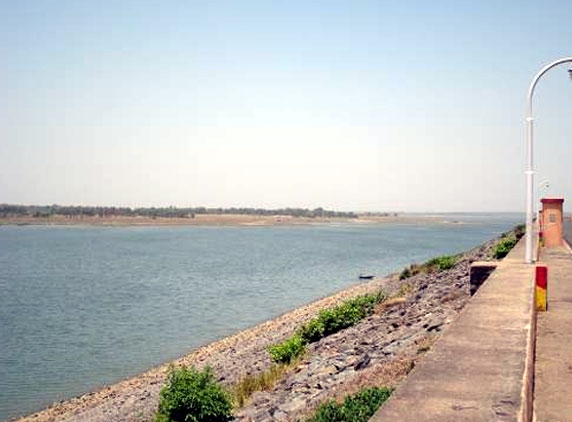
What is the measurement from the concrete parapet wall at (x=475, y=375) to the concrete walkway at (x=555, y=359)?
58cm

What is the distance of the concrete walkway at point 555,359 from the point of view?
5.82 metres

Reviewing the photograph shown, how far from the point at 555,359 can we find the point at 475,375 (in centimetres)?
342

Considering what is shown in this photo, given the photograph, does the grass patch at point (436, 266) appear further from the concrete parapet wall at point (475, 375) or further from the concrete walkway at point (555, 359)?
the concrete parapet wall at point (475, 375)

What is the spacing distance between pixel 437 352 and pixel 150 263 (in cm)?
5875

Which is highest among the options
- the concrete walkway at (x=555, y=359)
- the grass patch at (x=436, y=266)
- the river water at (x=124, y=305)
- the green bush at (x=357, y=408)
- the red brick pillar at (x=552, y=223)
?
the red brick pillar at (x=552, y=223)

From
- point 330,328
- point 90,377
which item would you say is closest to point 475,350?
point 330,328

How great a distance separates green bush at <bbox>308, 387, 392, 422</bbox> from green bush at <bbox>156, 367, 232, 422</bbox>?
164 inches

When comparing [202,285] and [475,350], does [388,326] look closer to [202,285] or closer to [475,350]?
[475,350]

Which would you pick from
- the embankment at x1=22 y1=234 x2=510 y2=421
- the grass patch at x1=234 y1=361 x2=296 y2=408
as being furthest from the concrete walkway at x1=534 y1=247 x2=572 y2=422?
the grass patch at x1=234 y1=361 x2=296 y2=408

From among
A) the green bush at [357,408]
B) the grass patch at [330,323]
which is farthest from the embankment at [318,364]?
the green bush at [357,408]

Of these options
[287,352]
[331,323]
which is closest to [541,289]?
[287,352]

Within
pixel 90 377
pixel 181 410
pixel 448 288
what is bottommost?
pixel 90 377

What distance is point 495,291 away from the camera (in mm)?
9250

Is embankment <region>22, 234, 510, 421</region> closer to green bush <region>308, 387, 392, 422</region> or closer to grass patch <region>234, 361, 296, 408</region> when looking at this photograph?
grass patch <region>234, 361, 296, 408</region>
